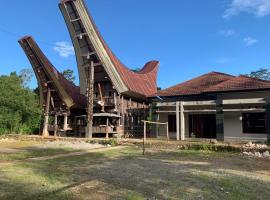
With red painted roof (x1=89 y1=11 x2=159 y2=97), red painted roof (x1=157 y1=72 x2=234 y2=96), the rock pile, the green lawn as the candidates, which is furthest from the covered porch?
the green lawn

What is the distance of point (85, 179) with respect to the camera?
277 inches

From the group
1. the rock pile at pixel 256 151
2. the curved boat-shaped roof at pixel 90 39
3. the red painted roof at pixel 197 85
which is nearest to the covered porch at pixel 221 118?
the red painted roof at pixel 197 85

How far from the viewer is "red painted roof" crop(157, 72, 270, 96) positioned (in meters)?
18.3

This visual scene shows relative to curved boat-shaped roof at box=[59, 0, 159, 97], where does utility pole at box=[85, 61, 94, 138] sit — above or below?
below

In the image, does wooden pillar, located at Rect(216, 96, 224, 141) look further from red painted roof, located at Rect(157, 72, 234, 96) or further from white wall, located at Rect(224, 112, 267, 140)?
red painted roof, located at Rect(157, 72, 234, 96)

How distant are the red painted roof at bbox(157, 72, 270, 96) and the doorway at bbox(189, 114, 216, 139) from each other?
1.76 m

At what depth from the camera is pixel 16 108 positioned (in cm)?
2634

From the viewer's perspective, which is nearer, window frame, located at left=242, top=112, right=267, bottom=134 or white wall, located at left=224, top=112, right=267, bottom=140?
window frame, located at left=242, top=112, right=267, bottom=134

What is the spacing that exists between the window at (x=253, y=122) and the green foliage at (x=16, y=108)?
55.5 feet

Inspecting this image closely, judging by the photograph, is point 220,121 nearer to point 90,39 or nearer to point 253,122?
point 253,122

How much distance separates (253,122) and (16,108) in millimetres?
18571

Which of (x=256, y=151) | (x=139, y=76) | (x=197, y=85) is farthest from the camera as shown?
(x=139, y=76)

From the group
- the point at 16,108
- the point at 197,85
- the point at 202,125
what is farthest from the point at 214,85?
the point at 16,108

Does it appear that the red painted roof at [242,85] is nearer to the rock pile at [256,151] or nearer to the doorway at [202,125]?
the doorway at [202,125]
